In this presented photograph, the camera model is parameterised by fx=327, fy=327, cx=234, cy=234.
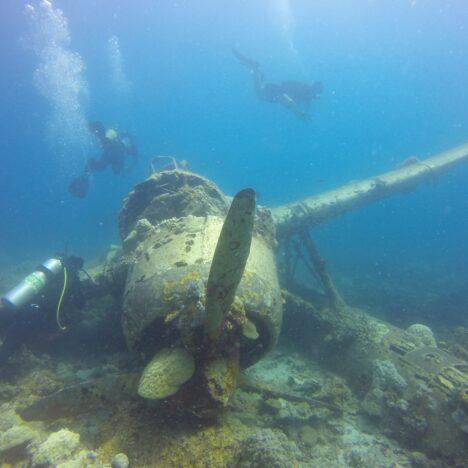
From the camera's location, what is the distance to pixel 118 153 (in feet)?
55.7

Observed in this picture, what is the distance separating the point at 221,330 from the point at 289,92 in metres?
21.5

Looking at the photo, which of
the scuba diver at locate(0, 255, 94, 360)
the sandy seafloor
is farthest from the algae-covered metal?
the scuba diver at locate(0, 255, 94, 360)

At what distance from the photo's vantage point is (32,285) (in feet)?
18.3

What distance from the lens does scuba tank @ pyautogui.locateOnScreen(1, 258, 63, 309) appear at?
5287 mm

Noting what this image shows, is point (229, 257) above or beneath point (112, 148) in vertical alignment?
beneath

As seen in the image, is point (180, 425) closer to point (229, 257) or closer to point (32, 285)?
point (229, 257)

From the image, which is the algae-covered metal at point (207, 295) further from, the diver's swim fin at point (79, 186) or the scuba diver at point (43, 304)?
the diver's swim fin at point (79, 186)

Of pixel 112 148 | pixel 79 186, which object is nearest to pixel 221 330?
pixel 112 148

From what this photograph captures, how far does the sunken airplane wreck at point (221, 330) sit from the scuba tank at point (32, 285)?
84 centimetres

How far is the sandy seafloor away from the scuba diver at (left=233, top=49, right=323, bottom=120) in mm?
18172

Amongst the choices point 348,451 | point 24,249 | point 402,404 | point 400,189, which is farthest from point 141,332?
point 24,249

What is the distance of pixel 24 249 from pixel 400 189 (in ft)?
110

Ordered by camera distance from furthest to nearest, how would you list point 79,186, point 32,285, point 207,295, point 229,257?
point 79,186 → point 32,285 → point 207,295 → point 229,257

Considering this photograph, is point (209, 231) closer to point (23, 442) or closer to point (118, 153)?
point (23, 442)
